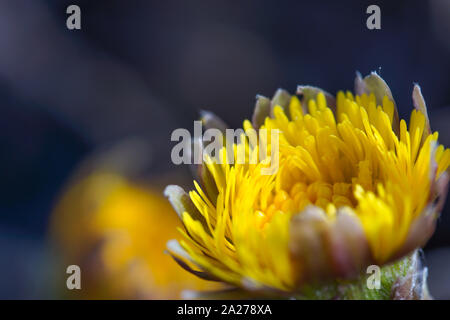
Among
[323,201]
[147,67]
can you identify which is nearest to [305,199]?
[323,201]

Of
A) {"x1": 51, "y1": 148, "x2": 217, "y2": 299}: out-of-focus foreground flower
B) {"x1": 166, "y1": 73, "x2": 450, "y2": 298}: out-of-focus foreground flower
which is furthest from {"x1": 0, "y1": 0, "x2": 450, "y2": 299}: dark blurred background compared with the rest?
{"x1": 166, "y1": 73, "x2": 450, "y2": 298}: out-of-focus foreground flower

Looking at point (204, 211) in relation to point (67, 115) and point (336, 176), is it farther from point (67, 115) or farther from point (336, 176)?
point (67, 115)

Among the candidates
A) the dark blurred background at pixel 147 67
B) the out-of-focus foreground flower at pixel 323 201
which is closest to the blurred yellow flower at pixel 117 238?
the dark blurred background at pixel 147 67

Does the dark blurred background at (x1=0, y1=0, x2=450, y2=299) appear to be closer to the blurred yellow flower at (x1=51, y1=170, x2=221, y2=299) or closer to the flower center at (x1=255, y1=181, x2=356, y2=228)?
the blurred yellow flower at (x1=51, y1=170, x2=221, y2=299)

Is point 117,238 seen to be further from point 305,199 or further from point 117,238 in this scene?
point 305,199

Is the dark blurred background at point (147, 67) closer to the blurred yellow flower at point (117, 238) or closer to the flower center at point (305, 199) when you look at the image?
the blurred yellow flower at point (117, 238)
